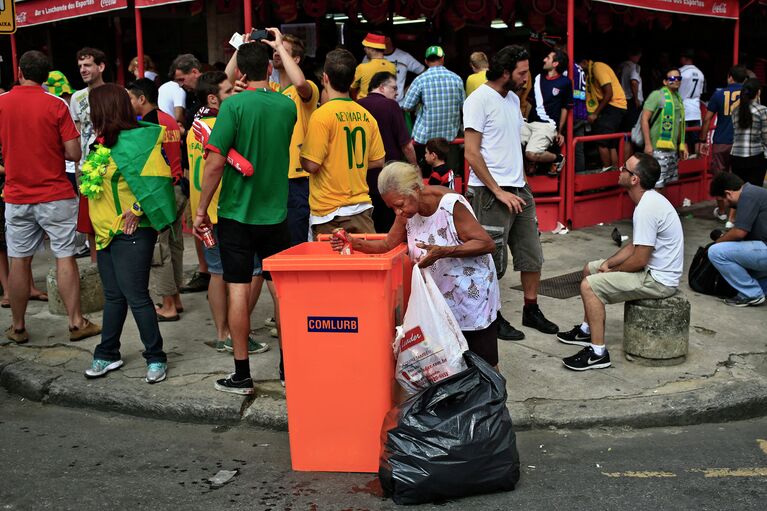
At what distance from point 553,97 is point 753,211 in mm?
3294

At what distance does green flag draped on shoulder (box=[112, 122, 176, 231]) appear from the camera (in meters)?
5.47

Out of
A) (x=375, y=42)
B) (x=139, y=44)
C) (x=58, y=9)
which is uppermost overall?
(x=58, y=9)

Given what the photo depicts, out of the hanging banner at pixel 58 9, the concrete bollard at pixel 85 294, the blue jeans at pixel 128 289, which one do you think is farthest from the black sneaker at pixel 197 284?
the hanging banner at pixel 58 9

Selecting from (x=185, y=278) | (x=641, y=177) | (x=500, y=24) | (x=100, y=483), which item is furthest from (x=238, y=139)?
(x=500, y=24)

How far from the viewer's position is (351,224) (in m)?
5.86

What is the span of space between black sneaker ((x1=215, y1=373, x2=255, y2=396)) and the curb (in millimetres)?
42

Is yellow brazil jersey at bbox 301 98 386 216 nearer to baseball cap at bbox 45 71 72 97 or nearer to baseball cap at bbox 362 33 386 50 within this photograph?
baseball cap at bbox 362 33 386 50

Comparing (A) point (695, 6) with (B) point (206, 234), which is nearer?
(B) point (206, 234)

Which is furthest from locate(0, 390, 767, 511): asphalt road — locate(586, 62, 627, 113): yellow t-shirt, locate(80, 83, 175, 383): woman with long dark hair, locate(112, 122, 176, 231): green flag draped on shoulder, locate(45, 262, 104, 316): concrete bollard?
locate(586, 62, 627, 113): yellow t-shirt

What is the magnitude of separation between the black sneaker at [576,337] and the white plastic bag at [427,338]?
2.19 m

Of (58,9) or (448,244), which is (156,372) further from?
(58,9)

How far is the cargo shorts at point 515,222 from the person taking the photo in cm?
614

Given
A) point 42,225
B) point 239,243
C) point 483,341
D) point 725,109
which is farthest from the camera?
point 725,109

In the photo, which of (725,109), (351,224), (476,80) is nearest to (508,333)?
(351,224)
